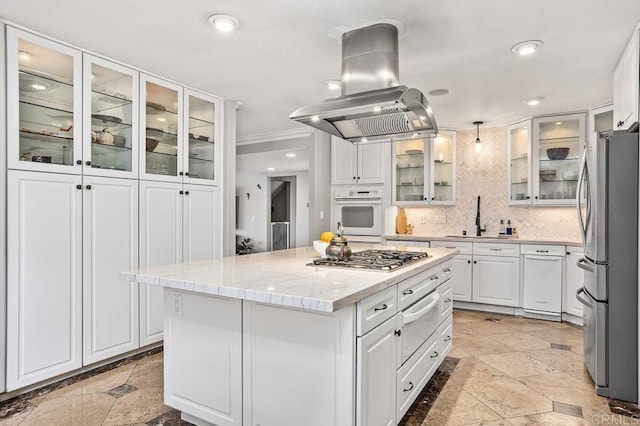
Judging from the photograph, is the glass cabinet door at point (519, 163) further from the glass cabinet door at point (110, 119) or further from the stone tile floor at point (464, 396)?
the glass cabinet door at point (110, 119)

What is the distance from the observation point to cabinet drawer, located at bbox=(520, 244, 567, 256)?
4.34 m

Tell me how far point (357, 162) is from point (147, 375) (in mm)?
3478

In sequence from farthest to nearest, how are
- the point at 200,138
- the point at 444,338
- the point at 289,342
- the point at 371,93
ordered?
the point at 200,138 < the point at 444,338 < the point at 371,93 < the point at 289,342

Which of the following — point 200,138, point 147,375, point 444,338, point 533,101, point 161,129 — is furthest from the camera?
point 533,101

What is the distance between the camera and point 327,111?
2.30 m

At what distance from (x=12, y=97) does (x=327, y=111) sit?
1955 mm

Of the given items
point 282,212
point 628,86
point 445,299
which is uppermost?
point 628,86

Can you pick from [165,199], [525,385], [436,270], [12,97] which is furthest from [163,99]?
[525,385]

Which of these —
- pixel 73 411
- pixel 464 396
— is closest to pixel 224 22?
pixel 73 411

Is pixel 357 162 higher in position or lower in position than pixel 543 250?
higher

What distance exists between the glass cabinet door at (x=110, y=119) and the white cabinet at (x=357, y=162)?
2.75 m

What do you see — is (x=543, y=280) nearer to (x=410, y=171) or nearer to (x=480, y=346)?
(x=480, y=346)

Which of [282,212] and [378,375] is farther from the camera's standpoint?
[282,212]

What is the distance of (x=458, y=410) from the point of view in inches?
94.4
